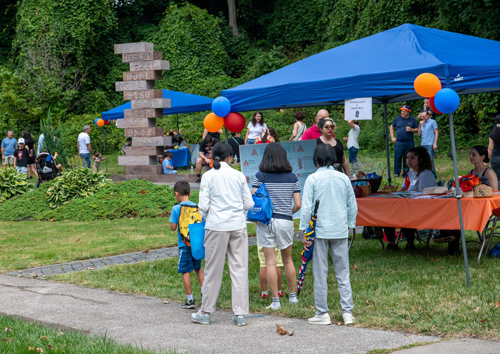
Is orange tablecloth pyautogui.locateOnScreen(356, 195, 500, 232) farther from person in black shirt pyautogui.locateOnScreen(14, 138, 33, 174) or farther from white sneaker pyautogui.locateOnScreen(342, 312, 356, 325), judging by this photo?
person in black shirt pyautogui.locateOnScreen(14, 138, 33, 174)

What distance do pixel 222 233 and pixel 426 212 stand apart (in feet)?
10.2

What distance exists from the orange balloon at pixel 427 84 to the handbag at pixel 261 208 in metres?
2.04

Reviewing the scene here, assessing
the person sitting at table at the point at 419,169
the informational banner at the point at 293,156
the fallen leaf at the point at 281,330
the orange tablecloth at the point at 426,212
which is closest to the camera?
the fallen leaf at the point at 281,330

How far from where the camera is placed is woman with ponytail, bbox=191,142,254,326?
5773mm

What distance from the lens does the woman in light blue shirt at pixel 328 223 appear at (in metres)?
5.63

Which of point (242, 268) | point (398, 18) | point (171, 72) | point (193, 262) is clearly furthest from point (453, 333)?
point (171, 72)

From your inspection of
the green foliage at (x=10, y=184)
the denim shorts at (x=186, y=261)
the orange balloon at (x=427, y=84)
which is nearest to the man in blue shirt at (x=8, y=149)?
the green foliage at (x=10, y=184)

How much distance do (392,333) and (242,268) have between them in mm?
1525

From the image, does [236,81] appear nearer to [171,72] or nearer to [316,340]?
[171,72]

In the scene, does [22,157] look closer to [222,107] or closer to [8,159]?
[8,159]

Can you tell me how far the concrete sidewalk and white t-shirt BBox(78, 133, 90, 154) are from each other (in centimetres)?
1336

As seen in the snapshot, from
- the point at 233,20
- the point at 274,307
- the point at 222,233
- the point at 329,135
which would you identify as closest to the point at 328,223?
the point at 222,233

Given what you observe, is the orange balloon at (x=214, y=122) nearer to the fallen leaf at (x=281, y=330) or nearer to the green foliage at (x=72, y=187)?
the fallen leaf at (x=281, y=330)

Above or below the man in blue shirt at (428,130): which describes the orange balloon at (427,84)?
above
